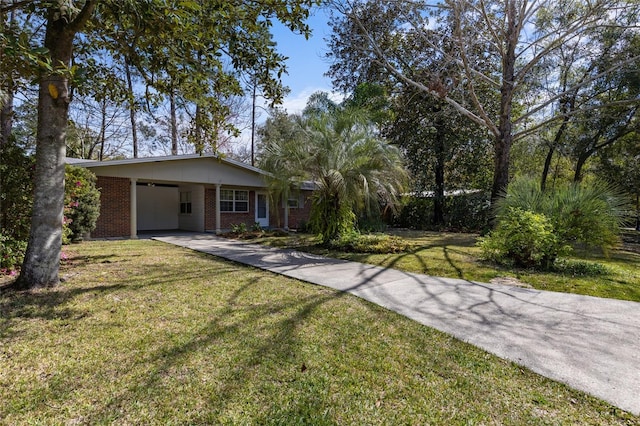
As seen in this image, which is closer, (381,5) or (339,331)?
(339,331)

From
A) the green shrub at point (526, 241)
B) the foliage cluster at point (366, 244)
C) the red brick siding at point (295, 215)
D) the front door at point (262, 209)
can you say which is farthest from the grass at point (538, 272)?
the red brick siding at point (295, 215)

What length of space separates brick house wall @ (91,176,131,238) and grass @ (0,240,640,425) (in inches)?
360

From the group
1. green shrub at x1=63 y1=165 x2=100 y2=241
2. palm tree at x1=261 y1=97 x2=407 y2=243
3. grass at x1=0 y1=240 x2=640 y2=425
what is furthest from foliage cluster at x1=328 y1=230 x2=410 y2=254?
green shrub at x1=63 y1=165 x2=100 y2=241

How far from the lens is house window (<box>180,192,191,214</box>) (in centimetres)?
1700

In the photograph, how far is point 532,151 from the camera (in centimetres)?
2484

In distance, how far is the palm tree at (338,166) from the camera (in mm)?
9406

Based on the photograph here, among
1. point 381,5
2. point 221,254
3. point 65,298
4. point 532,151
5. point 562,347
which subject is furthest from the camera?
point 532,151

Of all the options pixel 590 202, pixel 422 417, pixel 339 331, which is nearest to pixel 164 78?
pixel 339 331

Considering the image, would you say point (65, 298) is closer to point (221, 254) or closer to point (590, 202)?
point (221, 254)

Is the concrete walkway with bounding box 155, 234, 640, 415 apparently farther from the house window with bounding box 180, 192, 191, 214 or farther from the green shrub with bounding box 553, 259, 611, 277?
the house window with bounding box 180, 192, 191, 214

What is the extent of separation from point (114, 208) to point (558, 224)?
47.0ft

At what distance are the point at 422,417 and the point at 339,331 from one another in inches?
58.6

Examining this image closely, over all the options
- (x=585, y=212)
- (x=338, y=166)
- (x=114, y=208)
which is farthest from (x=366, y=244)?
(x=114, y=208)

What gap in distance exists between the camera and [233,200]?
16.8 meters
